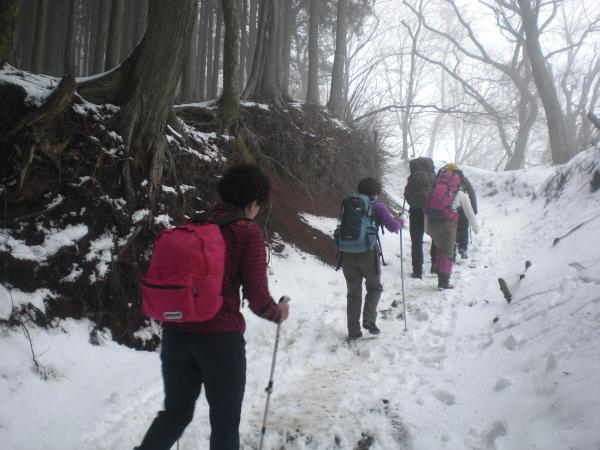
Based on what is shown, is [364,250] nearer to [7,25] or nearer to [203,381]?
[203,381]

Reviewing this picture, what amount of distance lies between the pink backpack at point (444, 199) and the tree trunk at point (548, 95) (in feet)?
33.3

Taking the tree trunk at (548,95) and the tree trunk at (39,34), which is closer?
the tree trunk at (39,34)

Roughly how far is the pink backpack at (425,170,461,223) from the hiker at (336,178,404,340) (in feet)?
6.29

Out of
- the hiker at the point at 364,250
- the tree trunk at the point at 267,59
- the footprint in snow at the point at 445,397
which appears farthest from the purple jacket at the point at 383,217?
the tree trunk at the point at 267,59

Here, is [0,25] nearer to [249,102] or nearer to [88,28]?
[249,102]

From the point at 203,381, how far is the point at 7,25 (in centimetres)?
480

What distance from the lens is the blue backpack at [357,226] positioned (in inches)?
189

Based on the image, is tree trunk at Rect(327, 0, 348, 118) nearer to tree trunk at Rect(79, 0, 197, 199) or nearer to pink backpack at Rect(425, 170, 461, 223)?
pink backpack at Rect(425, 170, 461, 223)

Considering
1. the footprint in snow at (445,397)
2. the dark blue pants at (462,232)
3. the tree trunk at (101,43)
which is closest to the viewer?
the footprint in snow at (445,397)

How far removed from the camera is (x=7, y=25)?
469 centimetres

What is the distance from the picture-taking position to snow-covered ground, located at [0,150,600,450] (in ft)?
9.59

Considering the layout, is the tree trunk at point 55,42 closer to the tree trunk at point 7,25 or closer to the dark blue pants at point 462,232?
the tree trunk at point 7,25

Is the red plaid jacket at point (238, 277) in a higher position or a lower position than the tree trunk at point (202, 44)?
lower

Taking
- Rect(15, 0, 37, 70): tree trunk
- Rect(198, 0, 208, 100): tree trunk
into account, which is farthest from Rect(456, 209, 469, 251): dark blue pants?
Rect(15, 0, 37, 70): tree trunk
